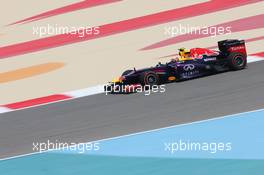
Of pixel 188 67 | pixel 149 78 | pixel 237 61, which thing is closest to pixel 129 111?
pixel 149 78

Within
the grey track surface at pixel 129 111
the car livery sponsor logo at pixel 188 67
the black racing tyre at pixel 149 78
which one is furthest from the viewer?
the car livery sponsor logo at pixel 188 67

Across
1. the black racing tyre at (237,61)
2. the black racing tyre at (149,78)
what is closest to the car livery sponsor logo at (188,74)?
the black racing tyre at (149,78)

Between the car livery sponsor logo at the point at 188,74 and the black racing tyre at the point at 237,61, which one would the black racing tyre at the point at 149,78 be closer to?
the car livery sponsor logo at the point at 188,74

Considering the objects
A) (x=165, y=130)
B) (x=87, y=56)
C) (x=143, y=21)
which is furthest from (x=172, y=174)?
(x=143, y=21)

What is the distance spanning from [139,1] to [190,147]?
11000 millimetres

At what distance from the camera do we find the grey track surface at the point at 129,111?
13.2 m

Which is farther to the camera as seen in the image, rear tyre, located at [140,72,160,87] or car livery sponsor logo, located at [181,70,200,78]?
car livery sponsor logo, located at [181,70,200,78]

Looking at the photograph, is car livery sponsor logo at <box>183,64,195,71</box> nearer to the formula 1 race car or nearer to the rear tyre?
the formula 1 race car

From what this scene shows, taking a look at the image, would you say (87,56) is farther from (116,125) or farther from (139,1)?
(116,125)

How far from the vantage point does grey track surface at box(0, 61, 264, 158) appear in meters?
13.2

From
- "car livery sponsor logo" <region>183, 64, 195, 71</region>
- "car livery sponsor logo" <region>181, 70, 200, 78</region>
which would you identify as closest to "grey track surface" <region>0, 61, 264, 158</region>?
"car livery sponsor logo" <region>181, 70, 200, 78</region>

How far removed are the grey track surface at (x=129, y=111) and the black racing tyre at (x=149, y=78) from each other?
1.19 feet

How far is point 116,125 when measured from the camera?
13.5 metres

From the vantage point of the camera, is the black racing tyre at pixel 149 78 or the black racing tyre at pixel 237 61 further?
the black racing tyre at pixel 237 61
